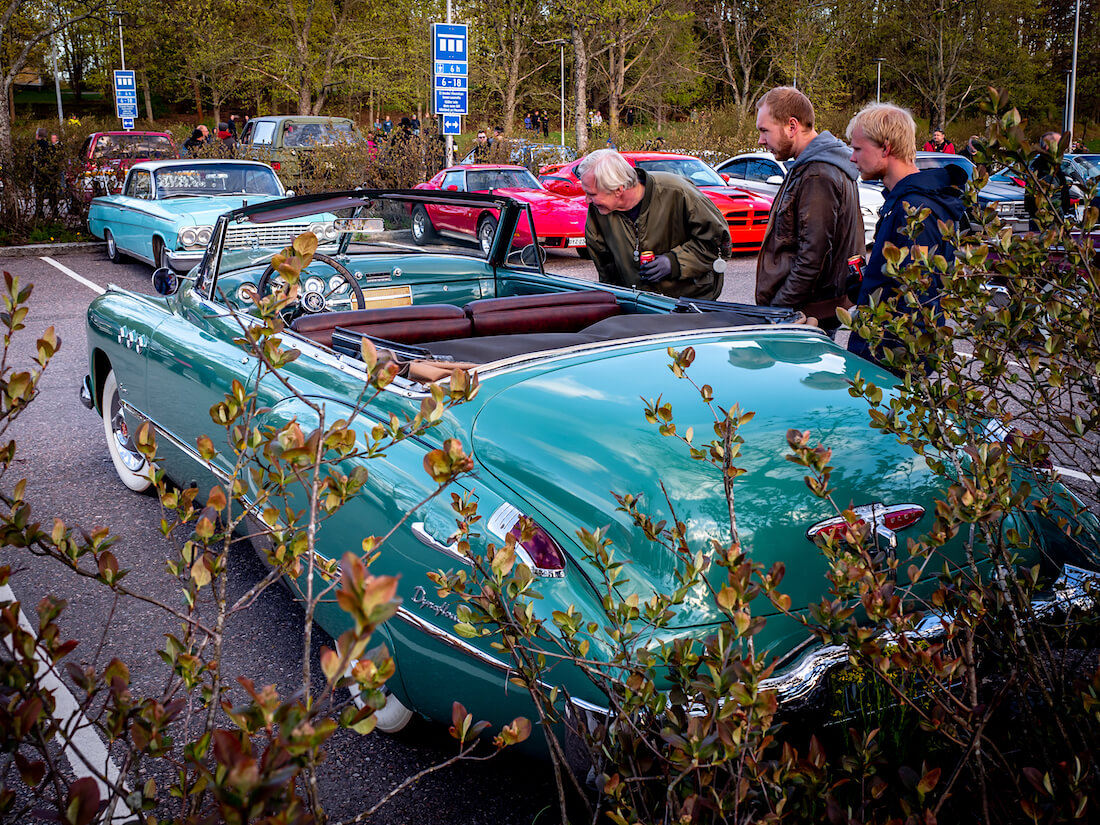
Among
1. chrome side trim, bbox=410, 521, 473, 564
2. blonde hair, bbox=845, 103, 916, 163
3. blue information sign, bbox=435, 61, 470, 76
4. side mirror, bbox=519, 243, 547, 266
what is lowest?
chrome side trim, bbox=410, 521, 473, 564

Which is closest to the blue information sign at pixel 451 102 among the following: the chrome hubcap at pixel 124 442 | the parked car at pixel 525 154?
the parked car at pixel 525 154

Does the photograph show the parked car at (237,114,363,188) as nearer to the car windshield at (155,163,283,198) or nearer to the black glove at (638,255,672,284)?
the car windshield at (155,163,283,198)

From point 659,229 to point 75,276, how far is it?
1074 centimetres

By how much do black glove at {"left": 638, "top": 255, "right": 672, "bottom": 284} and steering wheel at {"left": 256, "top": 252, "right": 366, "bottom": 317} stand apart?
152 centimetres

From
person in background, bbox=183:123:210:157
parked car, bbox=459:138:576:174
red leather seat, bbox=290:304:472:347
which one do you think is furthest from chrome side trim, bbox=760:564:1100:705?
person in background, bbox=183:123:210:157

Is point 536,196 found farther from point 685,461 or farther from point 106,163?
point 685,461

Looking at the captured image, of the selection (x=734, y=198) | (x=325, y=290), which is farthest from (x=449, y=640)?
(x=734, y=198)

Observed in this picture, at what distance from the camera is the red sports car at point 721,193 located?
14.9 m

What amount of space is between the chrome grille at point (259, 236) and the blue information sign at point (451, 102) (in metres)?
10.6

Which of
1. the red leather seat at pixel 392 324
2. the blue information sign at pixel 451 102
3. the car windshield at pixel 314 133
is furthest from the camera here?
the car windshield at pixel 314 133

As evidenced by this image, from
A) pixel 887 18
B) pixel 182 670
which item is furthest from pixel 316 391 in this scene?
pixel 887 18

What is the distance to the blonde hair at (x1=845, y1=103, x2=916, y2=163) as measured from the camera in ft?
14.1

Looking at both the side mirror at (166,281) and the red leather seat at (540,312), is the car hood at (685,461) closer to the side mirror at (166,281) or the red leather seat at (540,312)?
the red leather seat at (540,312)

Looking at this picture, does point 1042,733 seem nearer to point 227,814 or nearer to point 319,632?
point 227,814
